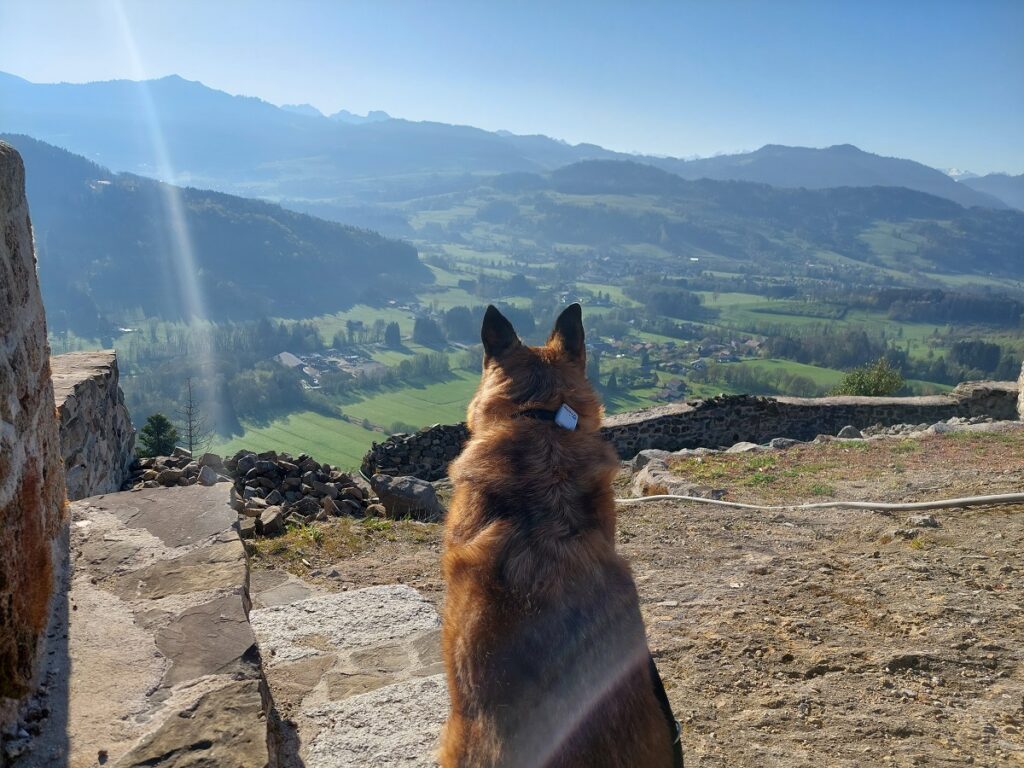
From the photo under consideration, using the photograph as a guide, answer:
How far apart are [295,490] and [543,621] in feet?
20.6

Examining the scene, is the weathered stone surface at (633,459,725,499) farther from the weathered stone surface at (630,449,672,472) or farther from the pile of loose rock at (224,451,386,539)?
the pile of loose rock at (224,451,386,539)

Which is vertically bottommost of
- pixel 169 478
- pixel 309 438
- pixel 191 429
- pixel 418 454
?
pixel 309 438

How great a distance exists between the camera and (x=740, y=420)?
14.4 metres

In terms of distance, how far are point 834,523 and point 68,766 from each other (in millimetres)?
6463

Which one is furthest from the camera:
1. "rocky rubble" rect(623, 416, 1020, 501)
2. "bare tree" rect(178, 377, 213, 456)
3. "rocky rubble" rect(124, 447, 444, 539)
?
"bare tree" rect(178, 377, 213, 456)

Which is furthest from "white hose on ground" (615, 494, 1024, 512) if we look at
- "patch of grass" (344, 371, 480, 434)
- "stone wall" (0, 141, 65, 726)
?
"patch of grass" (344, 371, 480, 434)

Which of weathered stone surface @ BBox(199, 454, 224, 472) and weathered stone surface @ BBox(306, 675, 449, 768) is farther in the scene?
weathered stone surface @ BBox(199, 454, 224, 472)

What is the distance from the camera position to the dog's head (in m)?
2.99

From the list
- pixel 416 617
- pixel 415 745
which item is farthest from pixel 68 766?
pixel 416 617

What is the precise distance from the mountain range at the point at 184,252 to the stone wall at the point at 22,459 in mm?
85523

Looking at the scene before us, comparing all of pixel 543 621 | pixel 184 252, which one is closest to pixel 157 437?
pixel 543 621

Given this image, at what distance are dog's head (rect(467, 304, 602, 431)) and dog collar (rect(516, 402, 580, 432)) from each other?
0.06 feet

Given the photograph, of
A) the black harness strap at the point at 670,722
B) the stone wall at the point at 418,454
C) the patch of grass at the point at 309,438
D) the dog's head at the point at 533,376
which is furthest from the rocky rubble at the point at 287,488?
the patch of grass at the point at 309,438

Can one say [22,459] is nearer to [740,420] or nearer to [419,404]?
[740,420]
